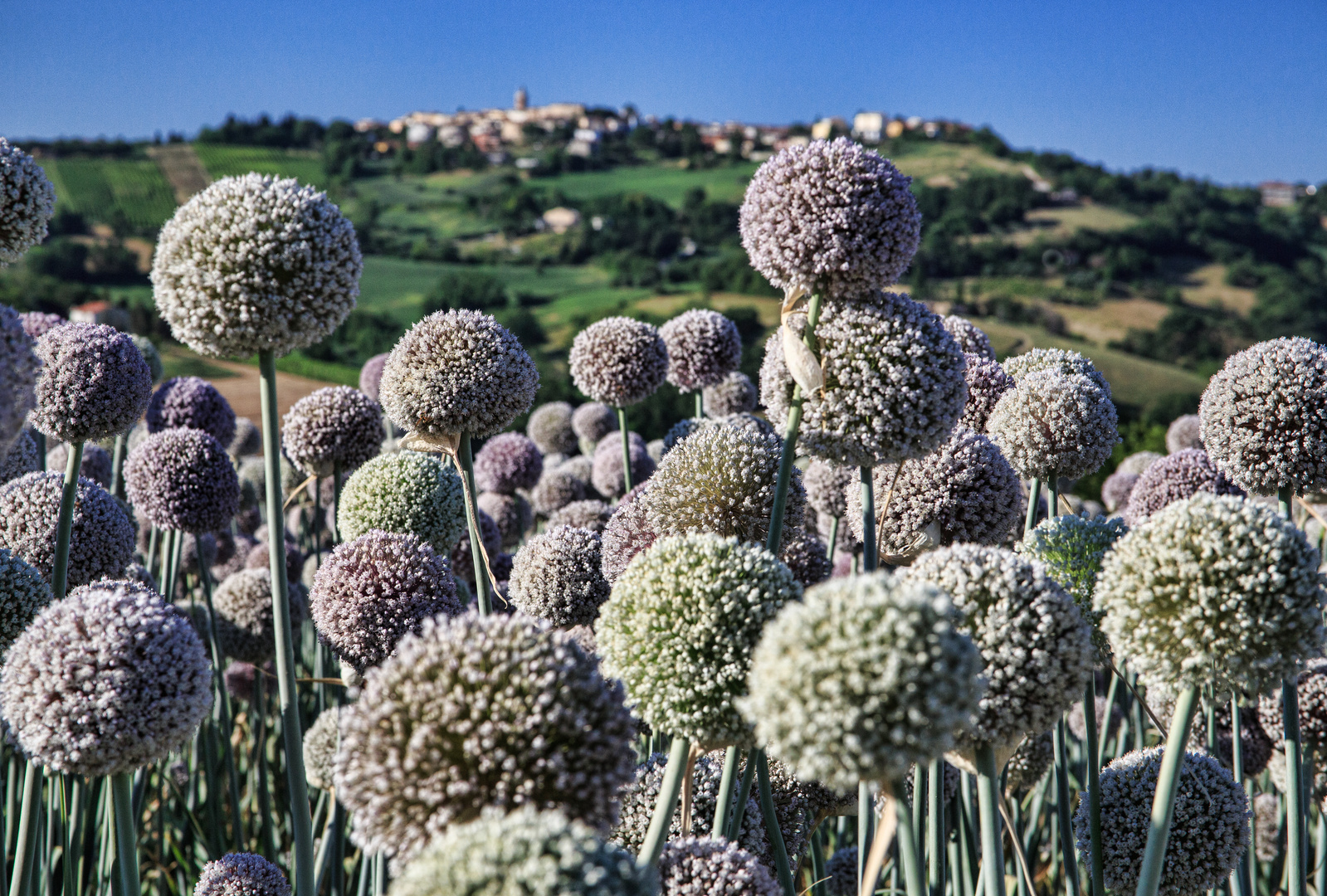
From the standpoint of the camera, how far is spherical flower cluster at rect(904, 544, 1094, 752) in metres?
1.80

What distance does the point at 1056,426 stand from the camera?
333 centimetres

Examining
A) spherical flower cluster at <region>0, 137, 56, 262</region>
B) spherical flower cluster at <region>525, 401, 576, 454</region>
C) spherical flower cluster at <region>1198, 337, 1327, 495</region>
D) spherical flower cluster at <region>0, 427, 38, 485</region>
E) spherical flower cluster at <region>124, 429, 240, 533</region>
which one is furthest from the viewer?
spherical flower cluster at <region>525, 401, 576, 454</region>

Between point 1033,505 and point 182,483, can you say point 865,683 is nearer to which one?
point 1033,505

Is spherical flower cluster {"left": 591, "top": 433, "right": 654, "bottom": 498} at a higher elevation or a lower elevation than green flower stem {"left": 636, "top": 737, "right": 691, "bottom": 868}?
lower

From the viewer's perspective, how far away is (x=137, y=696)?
6.19 feet

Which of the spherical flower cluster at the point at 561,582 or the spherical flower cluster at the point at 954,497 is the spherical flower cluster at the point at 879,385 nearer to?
the spherical flower cluster at the point at 954,497

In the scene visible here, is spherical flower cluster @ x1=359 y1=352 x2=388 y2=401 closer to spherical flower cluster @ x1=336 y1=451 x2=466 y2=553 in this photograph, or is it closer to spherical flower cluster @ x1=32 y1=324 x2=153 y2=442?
spherical flower cluster @ x1=336 y1=451 x2=466 y2=553

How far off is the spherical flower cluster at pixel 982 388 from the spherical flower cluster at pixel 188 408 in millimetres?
Answer: 4704

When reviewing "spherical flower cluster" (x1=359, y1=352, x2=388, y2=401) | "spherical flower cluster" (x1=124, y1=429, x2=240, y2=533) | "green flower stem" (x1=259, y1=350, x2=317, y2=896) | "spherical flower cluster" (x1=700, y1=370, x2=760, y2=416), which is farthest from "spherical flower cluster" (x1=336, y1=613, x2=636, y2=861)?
"spherical flower cluster" (x1=359, y1=352, x2=388, y2=401)

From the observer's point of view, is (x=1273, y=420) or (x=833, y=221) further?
(x=1273, y=420)

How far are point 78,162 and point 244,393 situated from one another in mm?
81298

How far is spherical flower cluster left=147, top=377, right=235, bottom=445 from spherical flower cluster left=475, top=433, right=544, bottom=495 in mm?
1971

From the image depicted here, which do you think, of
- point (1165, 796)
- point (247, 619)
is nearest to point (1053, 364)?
point (1165, 796)

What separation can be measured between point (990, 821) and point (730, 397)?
5.83m
